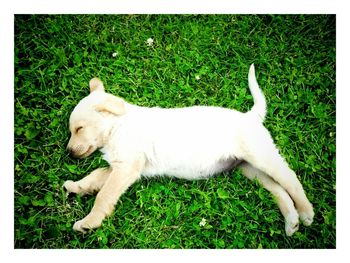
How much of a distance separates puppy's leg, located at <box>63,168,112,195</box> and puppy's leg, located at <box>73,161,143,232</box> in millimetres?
139

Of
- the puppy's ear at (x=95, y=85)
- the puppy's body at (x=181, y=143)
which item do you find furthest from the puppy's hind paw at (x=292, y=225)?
the puppy's ear at (x=95, y=85)

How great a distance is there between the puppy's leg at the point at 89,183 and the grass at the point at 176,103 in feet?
0.20

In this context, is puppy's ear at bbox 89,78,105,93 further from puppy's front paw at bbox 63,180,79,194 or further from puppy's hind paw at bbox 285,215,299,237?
puppy's hind paw at bbox 285,215,299,237

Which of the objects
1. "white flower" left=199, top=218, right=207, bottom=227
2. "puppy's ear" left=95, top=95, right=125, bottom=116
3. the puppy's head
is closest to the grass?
"white flower" left=199, top=218, right=207, bottom=227

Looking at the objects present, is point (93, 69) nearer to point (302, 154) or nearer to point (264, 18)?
point (264, 18)

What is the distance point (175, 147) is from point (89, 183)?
700 mm

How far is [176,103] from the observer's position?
10.8ft

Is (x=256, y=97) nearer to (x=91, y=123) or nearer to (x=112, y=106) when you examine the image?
(x=112, y=106)

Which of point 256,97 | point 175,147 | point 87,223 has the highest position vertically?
point 256,97

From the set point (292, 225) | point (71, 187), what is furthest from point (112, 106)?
point (292, 225)

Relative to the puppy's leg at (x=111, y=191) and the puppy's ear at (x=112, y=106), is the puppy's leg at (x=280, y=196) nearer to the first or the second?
the puppy's leg at (x=111, y=191)

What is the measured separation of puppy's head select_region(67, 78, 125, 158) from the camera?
2.95 meters

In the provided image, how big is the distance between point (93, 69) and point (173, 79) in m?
0.68

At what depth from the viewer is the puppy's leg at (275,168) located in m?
2.87
